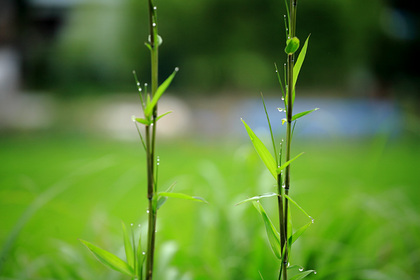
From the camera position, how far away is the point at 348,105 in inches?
274

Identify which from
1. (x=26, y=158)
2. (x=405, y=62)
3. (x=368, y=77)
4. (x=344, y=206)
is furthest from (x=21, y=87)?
(x=344, y=206)


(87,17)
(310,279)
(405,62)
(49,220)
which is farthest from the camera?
(87,17)

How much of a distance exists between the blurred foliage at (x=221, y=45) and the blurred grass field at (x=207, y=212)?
3445 millimetres

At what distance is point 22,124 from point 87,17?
442cm

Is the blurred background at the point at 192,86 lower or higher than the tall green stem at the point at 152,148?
lower

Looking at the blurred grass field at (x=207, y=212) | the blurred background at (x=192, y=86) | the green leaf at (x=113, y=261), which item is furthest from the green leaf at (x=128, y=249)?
the blurred background at (x=192, y=86)

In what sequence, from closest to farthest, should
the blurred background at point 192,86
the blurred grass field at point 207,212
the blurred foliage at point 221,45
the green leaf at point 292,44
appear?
the green leaf at point 292,44, the blurred grass field at point 207,212, the blurred background at point 192,86, the blurred foliage at point 221,45

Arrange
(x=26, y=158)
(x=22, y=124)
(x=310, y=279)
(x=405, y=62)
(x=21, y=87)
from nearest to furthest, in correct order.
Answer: (x=310, y=279), (x=26, y=158), (x=22, y=124), (x=405, y=62), (x=21, y=87)

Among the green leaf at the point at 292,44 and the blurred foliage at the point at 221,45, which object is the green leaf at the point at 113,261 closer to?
the green leaf at the point at 292,44

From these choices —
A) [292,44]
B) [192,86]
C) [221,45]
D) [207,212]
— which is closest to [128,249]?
[292,44]

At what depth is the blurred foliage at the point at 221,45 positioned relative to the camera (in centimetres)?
746

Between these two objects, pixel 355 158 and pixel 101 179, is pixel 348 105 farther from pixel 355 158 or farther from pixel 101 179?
pixel 101 179

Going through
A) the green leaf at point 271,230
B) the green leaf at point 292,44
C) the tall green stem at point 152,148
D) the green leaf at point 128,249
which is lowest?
the green leaf at point 128,249

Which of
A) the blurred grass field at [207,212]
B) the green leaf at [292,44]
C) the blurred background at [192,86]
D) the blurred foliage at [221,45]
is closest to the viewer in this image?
the green leaf at [292,44]
